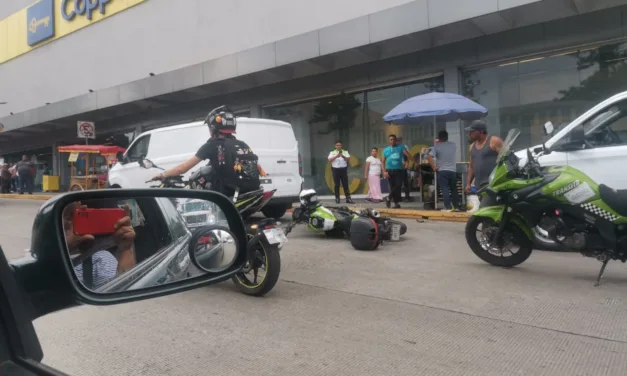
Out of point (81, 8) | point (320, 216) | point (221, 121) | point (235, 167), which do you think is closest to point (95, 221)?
point (235, 167)

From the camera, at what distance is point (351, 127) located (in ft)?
48.2

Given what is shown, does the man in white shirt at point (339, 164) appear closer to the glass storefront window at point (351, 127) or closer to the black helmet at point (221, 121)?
the glass storefront window at point (351, 127)

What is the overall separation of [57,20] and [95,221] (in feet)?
86.1

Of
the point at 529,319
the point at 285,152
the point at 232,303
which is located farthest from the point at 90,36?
the point at 529,319

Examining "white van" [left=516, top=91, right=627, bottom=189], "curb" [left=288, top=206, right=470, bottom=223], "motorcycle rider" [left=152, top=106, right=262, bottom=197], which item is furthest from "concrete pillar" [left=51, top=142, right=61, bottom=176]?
"white van" [left=516, top=91, right=627, bottom=189]

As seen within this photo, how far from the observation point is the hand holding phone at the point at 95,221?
4.42ft

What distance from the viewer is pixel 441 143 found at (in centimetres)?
931

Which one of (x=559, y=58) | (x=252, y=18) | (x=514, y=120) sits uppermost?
(x=252, y=18)

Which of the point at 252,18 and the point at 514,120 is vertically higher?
the point at 252,18

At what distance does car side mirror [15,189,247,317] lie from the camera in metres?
1.23

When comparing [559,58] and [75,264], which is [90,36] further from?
[75,264]

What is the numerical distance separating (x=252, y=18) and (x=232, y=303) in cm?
1241

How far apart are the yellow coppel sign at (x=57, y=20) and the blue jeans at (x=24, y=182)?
693cm

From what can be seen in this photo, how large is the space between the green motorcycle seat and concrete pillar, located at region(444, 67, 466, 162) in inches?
288
